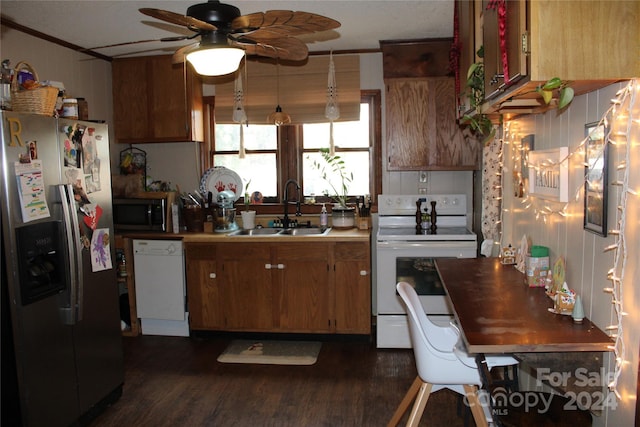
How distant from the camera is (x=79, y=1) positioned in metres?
A: 3.21

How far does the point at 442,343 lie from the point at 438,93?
224 centimetres

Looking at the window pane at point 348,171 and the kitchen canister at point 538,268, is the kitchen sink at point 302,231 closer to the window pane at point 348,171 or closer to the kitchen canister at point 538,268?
the window pane at point 348,171

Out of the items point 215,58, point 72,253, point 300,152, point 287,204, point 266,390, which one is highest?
point 215,58

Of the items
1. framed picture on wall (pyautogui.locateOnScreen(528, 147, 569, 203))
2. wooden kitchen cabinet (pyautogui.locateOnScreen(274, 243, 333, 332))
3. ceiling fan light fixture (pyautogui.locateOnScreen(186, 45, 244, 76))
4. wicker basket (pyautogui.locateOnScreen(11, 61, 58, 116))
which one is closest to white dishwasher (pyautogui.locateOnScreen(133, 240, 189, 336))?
wooden kitchen cabinet (pyautogui.locateOnScreen(274, 243, 333, 332))

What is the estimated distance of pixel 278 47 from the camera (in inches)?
108

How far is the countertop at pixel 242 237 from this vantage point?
13.2 feet

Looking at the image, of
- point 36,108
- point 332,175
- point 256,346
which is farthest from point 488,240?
→ point 36,108

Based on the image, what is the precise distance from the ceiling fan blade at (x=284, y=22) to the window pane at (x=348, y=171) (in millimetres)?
2268

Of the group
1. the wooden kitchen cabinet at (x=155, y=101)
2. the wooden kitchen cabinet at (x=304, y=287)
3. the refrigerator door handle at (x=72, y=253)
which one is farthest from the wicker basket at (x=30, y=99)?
the wooden kitchen cabinet at (x=304, y=287)

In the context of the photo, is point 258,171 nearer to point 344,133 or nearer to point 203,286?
point 344,133

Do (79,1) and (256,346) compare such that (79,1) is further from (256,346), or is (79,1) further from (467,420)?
(467,420)

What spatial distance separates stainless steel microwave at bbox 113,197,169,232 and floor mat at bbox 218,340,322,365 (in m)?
1.17

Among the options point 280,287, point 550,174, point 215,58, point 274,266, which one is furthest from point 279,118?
point 550,174

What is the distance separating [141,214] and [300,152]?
4.76ft
